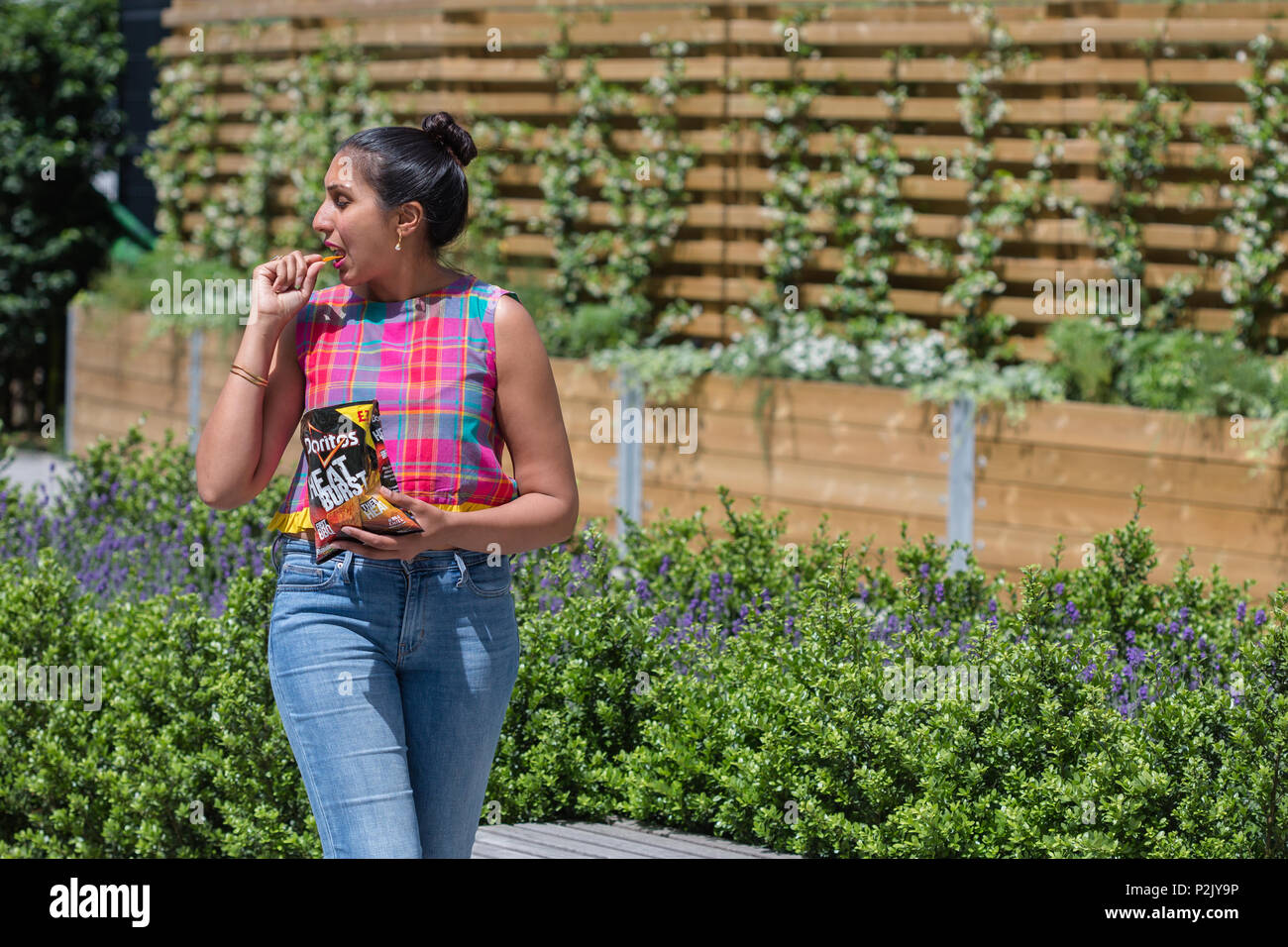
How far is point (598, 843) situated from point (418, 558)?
4.48 ft

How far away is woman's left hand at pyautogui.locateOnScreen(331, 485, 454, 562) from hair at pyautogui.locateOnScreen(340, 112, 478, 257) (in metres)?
0.45

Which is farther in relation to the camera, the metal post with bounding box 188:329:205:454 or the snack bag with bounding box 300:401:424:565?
the metal post with bounding box 188:329:205:454

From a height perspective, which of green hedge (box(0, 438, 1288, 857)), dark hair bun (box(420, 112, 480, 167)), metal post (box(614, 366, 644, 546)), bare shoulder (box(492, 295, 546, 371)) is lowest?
green hedge (box(0, 438, 1288, 857))

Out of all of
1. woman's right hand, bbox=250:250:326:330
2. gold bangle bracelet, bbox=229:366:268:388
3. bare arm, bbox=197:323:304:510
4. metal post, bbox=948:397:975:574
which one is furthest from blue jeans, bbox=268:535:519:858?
metal post, bbox=948:397:975:574

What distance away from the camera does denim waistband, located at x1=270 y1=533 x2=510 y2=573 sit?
7.03 feet

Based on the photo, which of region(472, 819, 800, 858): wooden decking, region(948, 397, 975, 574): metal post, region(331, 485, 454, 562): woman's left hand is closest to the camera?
region(331, 485, 454, 562): woman's left hand

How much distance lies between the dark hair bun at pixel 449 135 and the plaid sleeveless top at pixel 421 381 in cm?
23

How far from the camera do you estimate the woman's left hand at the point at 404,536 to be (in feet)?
6.80

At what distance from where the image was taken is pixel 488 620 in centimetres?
220

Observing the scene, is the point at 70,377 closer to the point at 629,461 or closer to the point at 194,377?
the point at 194,377

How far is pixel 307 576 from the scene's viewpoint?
2152 millimetres

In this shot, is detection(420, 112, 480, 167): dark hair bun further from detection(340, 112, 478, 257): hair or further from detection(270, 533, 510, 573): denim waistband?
detection(270, 533, 510, 573): denim waistband
